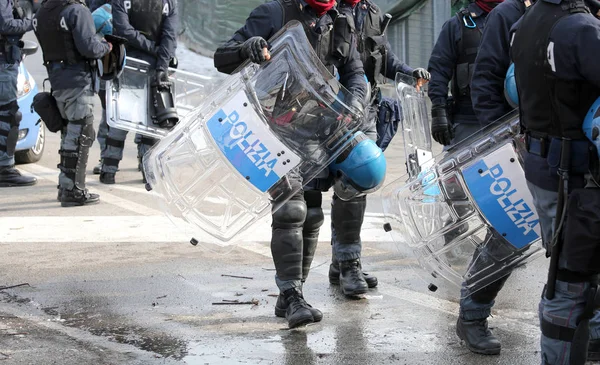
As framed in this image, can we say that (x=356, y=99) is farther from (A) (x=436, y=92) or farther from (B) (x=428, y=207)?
(A) (x=436, y=92)

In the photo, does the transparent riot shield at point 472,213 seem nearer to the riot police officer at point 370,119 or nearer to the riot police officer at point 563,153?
the riot police officer at point 563,153

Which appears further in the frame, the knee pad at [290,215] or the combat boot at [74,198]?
the combat boot at [74,198]

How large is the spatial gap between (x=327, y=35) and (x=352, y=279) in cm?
144

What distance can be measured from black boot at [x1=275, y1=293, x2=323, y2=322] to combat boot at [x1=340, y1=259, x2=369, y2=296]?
18.7 inches

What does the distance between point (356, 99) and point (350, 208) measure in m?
0.90

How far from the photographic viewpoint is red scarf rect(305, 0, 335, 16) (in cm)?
532

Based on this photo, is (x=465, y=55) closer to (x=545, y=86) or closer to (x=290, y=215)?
(x=290, y=215)

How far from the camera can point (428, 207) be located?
496cm

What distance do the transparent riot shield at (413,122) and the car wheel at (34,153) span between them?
5211 mm

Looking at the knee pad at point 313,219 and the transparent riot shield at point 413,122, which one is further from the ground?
the transparent riot shield at point 413,122

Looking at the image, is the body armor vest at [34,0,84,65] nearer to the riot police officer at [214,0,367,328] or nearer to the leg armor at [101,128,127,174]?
the leg armor at [101,128,127,174]

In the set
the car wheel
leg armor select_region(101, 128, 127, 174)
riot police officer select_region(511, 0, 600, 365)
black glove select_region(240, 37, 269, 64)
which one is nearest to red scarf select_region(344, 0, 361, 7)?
black glove select_region(240, 37, 269, 64)

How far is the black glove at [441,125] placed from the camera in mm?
6449

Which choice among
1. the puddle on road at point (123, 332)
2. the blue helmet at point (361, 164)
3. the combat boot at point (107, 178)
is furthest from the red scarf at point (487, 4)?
the combat boot at point (107, 178)
